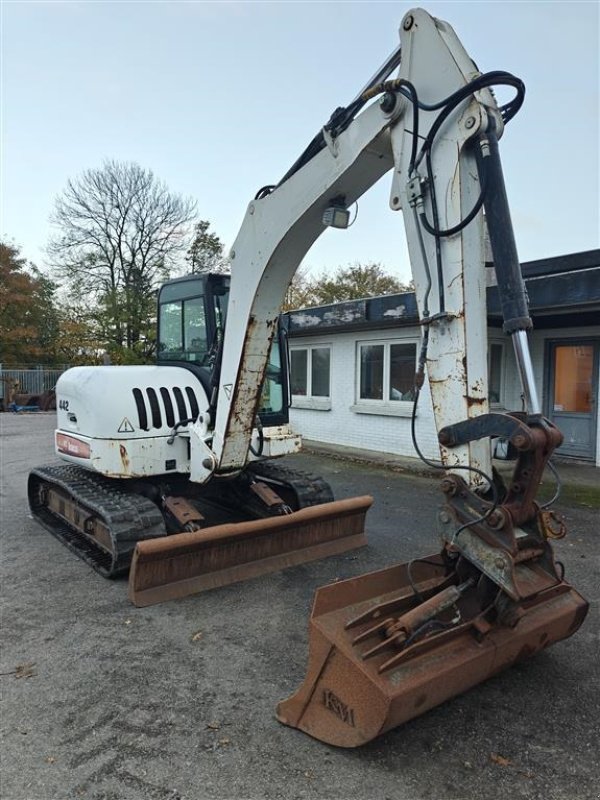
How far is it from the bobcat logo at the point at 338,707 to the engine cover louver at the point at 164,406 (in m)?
3.16

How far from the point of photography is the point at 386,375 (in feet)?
34.0

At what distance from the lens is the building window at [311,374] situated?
1193 centimetres

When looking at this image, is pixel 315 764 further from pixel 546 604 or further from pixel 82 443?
pixel 82 443

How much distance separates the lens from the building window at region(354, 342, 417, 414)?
32.8 feet

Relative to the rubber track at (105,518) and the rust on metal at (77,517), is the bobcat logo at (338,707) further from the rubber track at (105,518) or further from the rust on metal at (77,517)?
the rust on metal at (77,517)

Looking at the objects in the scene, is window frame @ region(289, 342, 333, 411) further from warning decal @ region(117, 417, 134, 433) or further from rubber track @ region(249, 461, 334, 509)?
warning decal @ region(117, 417, 134, 433)

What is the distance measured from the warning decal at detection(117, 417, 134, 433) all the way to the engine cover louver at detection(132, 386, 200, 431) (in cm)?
9

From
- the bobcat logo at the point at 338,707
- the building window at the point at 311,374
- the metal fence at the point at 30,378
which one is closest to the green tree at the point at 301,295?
the metal fence at the point at 30,378

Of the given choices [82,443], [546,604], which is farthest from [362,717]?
[82,443]

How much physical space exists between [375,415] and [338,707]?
27.5 feet

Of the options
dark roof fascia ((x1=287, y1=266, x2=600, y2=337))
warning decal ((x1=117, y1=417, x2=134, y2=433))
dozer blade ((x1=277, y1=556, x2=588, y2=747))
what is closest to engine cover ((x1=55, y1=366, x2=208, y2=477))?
warning decal ((x1=117, y1=417, x2=134, y2=433))

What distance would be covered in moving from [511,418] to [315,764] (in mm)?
1743

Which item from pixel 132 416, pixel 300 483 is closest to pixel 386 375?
pixel 300 483

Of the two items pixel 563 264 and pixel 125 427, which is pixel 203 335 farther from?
pixel 563 264
